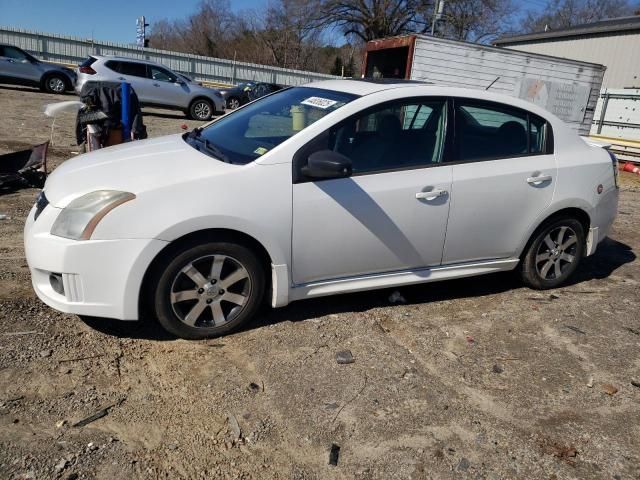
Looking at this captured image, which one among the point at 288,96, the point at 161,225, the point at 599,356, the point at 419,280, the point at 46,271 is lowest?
the point at 599,356

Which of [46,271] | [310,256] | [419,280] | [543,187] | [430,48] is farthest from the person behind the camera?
[430,48]

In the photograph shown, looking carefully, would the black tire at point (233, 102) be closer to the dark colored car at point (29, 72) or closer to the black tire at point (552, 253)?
the dark colored car at point (29, 72)

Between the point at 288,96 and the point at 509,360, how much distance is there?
8.27 feet

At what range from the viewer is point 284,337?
11.4 ft

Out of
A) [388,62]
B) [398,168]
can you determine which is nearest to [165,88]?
[388,62]

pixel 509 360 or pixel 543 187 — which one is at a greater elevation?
pixel 543 187

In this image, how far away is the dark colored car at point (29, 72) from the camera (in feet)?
59.1

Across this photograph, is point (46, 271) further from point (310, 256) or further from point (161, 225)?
point (310, 256)

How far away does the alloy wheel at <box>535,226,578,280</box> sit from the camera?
14.6ft

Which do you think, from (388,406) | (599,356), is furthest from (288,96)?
(599,356)

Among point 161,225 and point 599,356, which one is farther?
point 599,356

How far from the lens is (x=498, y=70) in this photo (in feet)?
38.1

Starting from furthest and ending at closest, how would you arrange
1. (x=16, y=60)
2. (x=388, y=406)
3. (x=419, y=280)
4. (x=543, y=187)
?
(x=16, y=60), (x=543, y=187), (x=419, y=280), (x=388, y=406)

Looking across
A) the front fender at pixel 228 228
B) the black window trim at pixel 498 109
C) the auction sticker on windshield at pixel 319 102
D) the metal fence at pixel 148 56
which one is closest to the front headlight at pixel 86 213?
the front fender at pixel 228 228
